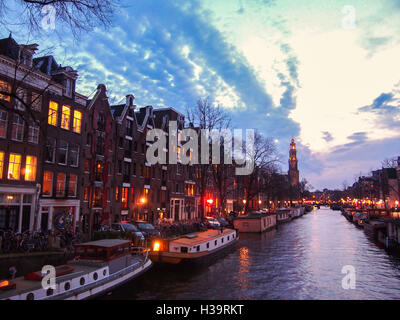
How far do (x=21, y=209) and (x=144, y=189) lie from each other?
22.1m

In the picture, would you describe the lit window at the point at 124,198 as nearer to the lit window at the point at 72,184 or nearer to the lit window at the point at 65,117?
the lit window at the point at 72,184

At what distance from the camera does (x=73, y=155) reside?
34.7 m

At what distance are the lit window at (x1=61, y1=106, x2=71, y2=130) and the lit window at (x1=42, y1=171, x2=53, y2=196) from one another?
209 inches

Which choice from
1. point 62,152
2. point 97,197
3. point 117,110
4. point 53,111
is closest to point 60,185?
point 62,152

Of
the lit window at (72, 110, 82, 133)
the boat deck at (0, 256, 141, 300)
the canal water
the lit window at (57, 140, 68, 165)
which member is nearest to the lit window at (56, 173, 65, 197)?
the lit window at (57, 140, 68, 165)

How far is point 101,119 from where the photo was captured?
40.0 meters

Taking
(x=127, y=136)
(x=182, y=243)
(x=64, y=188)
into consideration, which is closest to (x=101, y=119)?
→ (x=127, y=136)

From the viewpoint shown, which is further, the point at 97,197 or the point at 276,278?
the point at 97,197

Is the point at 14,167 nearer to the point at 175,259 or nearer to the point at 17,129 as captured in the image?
the point at 17,129

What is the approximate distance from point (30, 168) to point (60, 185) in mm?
4088

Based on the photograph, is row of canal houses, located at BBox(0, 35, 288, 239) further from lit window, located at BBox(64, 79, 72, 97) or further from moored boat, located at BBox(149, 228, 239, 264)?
moored boat, located at BBox(149, 228, 239, 264)

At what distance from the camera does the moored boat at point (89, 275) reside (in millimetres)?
12808

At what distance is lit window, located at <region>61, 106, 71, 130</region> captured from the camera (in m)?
33.4
